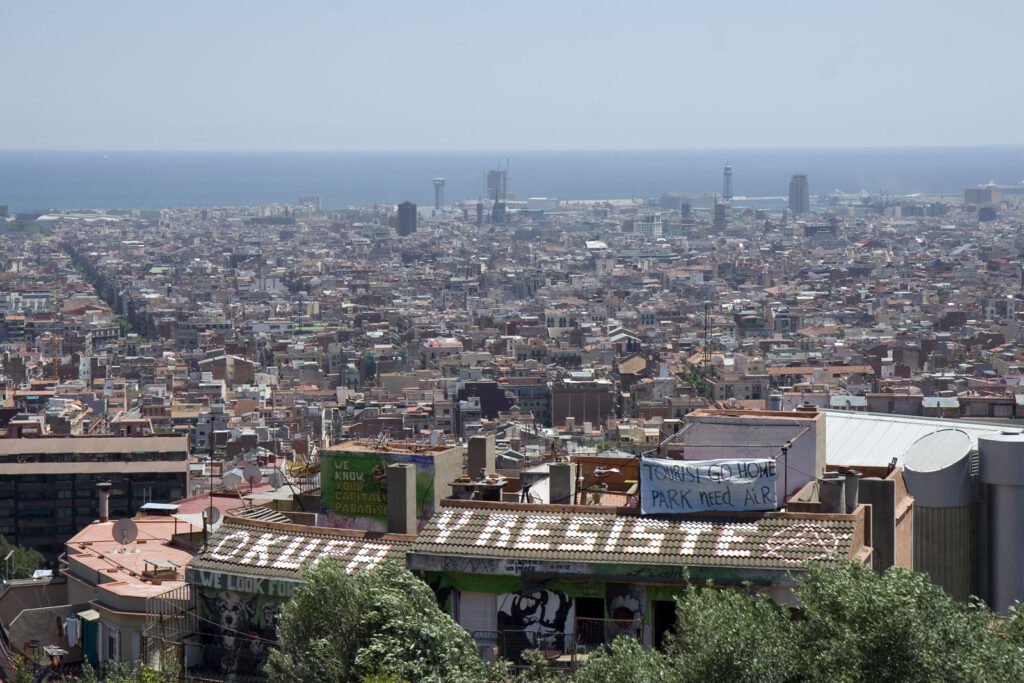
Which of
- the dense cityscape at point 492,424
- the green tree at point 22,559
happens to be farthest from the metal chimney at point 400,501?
the green tree at point 22,559

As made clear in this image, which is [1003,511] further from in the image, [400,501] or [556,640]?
[400,501]

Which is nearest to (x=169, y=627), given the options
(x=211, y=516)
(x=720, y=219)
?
(x=211, y=516)

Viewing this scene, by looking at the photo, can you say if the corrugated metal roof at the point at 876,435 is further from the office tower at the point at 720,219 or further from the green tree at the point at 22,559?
the office tower at the point at 720,219

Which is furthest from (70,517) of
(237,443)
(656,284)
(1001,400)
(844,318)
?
(656,284)

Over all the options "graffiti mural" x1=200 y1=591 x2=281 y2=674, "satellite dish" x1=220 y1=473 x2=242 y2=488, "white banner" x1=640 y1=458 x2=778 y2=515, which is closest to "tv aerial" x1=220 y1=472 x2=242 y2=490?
"satellite dish" x1=220 y1=473 x2=242 y2=488

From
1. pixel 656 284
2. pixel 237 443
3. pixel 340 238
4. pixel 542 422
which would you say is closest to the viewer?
pixel 237 443

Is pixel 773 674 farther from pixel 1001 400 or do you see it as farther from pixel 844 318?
pixel 844 318

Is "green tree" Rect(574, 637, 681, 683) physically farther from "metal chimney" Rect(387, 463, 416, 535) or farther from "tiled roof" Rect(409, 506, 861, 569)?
"metal chimney" Rect(387, 463, 416, 535)
